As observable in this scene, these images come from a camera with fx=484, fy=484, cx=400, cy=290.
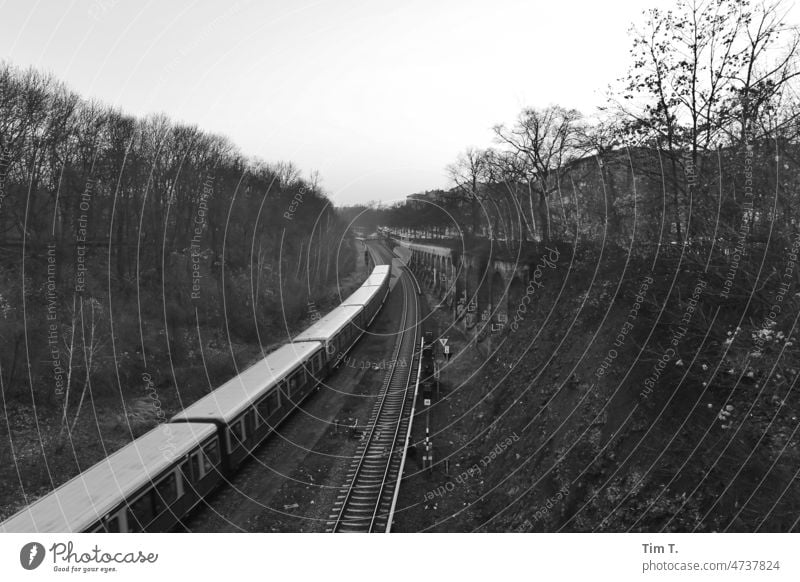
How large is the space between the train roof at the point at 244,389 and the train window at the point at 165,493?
7.53 ft

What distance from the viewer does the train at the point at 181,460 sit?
8.64 m

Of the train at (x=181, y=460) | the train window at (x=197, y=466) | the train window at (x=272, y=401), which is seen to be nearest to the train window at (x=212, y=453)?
the train at (x=181, y=460)

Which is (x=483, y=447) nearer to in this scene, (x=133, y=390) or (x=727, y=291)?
(x=727, y=291)

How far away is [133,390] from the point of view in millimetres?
21609

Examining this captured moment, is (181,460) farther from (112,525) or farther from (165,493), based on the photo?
(112,525)

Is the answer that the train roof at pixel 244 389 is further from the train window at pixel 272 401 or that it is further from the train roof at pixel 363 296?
the train roof at pixel 363 296

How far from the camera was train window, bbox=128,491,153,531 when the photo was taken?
9.46 m

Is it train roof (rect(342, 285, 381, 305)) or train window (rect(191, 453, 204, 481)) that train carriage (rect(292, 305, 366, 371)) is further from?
train window (rect(191, 453, 204, 481))

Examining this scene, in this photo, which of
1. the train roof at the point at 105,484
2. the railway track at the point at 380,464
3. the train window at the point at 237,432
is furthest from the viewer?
the train window at the point at 237,432

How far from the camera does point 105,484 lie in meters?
9.44

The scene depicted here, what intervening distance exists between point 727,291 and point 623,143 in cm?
636

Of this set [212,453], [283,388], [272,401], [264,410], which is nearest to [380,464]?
[264,410]

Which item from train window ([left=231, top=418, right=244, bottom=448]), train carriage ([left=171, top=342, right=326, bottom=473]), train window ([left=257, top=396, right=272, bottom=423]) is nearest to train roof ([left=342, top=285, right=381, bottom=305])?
train carriage ([left=171, top=342, right=326, bottom=473])
